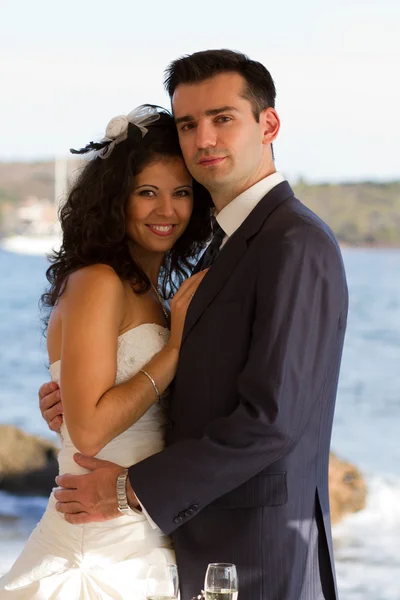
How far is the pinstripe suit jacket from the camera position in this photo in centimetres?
240

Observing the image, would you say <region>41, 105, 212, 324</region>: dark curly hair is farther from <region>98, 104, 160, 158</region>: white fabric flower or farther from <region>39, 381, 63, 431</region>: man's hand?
<region>39, 381, 63, 431</region>: man's hand

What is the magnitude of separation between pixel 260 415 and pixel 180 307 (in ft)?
1.45

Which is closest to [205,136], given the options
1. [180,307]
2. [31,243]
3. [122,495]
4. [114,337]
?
[180,307]

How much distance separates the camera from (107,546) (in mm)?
2643

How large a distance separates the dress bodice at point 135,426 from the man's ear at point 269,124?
635mm

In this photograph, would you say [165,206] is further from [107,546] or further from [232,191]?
[107,546]

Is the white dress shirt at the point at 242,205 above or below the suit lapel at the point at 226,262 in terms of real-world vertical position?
above

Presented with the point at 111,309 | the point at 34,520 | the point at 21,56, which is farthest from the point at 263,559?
the point at 21,56

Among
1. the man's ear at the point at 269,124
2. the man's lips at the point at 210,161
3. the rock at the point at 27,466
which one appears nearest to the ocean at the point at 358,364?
the rock at the point at 27,466

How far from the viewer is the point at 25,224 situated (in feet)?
45.0

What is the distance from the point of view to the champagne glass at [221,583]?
208 cm

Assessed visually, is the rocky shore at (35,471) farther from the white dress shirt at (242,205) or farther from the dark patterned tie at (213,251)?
the white dress shirt at (242,205)

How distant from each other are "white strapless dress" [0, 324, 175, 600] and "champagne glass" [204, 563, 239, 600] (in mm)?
514

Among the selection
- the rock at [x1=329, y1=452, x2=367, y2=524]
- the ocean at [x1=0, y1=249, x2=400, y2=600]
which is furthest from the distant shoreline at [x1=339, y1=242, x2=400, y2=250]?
the rock at [x1=329, y1=452, x2=367, y2=524]
